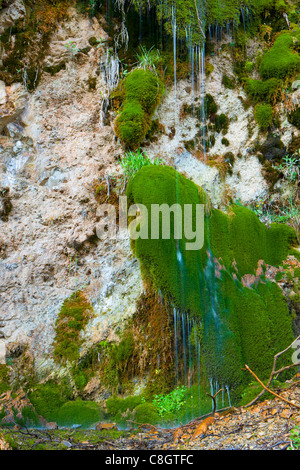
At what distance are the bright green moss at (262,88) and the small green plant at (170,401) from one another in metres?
5.74

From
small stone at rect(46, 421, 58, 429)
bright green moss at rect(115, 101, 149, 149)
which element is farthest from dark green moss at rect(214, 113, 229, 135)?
small stone at rect(46, 421, 58, 429)

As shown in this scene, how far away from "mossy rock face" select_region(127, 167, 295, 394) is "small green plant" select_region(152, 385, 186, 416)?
1.47ft

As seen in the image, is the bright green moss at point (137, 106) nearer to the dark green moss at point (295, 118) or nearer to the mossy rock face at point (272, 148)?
the mossy rock face at point (272, 148)

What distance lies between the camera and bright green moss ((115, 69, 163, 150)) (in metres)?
5.97

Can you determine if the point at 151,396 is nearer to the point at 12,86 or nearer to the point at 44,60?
the point at 12,86

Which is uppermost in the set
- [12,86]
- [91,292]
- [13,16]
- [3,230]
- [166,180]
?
[13,16]

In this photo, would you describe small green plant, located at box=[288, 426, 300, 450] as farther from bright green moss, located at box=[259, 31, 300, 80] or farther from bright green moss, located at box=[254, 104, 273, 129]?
bright green moss, located at box=[259, 31, 300, 80]

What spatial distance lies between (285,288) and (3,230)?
4905 mm

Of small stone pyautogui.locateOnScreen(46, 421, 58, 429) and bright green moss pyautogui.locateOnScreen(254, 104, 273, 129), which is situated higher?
bright green moss pyautogui.locateOnScreen(254, 104, 273, 129)

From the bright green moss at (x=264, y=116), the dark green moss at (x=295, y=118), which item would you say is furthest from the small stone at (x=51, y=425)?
the dark green moss at (x=295, y=118)

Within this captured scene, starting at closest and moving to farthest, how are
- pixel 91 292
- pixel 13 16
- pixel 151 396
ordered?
pixel 151 396
pixel 91 292
pixel 13 16

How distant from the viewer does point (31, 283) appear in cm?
560

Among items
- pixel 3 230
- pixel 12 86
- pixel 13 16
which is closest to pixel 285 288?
pixel 3 230

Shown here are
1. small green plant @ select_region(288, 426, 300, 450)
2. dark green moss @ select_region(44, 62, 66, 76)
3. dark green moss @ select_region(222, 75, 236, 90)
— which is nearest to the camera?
small green plant @ select_region(288, 426, 300, 450)
